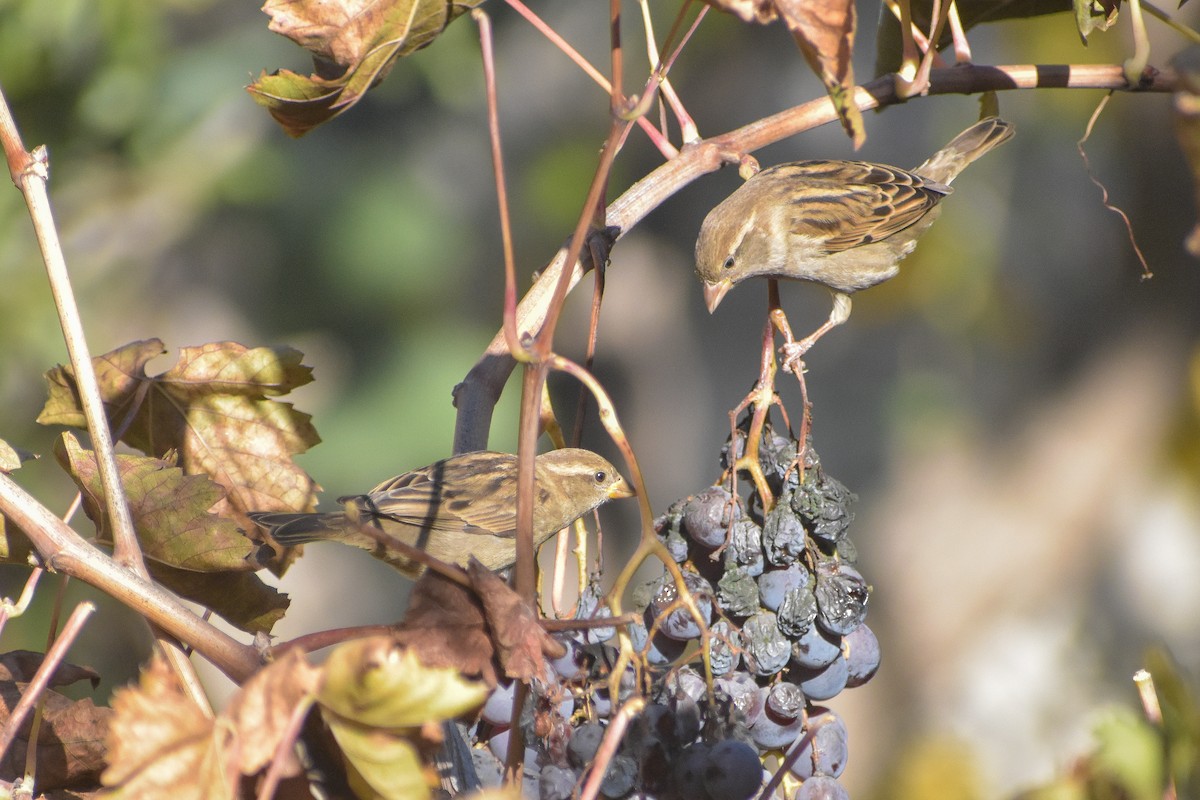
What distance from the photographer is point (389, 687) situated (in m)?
0.75

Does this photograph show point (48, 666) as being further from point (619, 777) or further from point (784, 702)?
point (784, 702)

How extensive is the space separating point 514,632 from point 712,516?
0.47 m

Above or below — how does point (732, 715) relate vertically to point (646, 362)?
above

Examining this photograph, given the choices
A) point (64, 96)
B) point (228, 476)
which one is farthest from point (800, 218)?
point (64, 96)

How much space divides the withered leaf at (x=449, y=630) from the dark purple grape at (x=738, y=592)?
0.45 metres

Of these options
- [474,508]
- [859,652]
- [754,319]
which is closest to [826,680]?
[859,652]

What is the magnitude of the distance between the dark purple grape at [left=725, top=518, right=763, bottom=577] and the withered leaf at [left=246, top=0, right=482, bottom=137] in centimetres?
63

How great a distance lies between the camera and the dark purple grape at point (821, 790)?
127 centimetres

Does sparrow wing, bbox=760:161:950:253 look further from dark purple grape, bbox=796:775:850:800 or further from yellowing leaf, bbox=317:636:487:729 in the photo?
yellowing leaf, bbox=317:636:487:729

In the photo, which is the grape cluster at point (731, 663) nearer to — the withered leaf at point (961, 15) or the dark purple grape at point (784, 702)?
the dark purple grape at point (784, 702)

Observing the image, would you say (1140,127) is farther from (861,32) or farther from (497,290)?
(497,290)

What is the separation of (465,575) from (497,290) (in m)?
5.45

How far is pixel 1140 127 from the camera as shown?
231 inches

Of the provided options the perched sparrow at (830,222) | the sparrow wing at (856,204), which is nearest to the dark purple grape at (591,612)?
the perched sparrow at (830,222)
